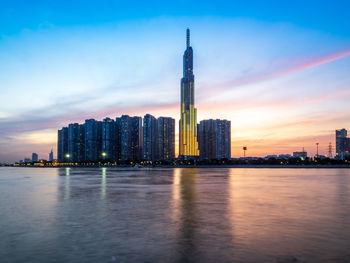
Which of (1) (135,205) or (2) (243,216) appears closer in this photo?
(2) (243,216)

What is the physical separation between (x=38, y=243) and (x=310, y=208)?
2058 cm

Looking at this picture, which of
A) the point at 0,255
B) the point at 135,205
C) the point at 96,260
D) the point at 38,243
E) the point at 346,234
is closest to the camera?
the point at 96,260

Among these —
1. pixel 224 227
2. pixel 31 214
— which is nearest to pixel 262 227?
pixel 224 227

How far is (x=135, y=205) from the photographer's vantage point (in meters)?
27.7

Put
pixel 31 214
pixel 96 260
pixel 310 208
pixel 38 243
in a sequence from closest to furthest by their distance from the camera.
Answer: pixel 96 260
pixel 38 243
pixel 31 214
pixel 310 208

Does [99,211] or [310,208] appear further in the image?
[310,208]

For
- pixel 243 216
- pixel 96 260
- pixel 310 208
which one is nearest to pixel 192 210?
pixel 243 216

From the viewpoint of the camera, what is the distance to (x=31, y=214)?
23.8m

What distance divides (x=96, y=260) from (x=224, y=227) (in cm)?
860

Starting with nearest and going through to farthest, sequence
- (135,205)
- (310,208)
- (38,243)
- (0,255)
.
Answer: (0,255), (38,243), (310,208), (135,205)

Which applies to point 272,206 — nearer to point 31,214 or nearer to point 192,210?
point 192,210

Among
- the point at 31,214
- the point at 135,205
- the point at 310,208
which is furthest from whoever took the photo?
the point at 135,205

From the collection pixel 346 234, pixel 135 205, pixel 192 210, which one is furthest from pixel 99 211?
pixel 346 234

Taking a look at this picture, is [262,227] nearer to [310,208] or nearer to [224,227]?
[224,227]
